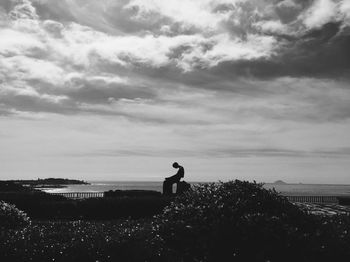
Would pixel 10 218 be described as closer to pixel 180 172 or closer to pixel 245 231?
pixel 245 231

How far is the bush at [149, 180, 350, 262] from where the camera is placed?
8203 millimetres

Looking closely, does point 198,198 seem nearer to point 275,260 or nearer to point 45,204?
point 275,260

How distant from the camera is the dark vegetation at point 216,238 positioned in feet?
26.4

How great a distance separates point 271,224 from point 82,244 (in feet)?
13.0

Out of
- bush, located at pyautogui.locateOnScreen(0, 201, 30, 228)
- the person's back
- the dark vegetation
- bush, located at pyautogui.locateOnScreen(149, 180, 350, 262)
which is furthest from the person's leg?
the dark vegetation

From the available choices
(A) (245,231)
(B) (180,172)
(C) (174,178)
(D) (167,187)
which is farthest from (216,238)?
(D) (167,187)

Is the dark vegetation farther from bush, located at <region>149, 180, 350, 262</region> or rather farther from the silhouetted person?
the silhouetted person

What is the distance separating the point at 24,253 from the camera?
26.4 ft

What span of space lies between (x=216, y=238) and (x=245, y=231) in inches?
24.9

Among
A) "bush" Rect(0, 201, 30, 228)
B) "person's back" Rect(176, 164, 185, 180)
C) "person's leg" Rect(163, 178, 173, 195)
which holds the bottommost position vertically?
"bush" Rect(0, 201, 30, 228)

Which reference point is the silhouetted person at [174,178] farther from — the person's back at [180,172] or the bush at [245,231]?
the bush at [245,231]

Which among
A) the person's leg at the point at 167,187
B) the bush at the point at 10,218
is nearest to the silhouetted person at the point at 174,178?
the person's leg at the point at 167,187

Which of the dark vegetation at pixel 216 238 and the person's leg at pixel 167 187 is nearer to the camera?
the dark vegetation at pixel 216 238

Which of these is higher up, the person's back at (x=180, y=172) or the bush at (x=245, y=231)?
the person's back at (x=180, y=172)
